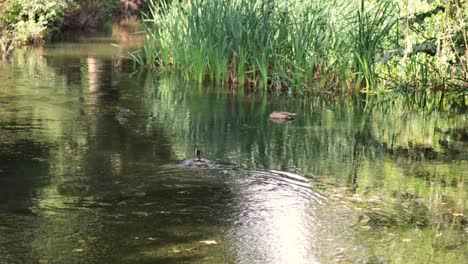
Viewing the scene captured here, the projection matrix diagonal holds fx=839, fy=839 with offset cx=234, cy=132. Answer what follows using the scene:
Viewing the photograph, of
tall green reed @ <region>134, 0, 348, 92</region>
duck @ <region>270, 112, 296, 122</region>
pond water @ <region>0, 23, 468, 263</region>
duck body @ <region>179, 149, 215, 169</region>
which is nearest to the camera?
pond water @ <region>0, 23, 468, 263</region>

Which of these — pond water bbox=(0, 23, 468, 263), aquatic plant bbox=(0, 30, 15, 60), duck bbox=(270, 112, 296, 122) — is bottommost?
pond water bbox=(0, 23, 468, 263)

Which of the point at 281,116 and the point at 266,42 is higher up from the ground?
the point at 266,42

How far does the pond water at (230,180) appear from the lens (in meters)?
5.54

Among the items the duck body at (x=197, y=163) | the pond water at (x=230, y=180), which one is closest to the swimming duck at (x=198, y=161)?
the duck body at (x=197, y=163)

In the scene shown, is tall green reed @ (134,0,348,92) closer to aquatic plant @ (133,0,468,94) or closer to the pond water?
aquatic plant @ (133,0,468,94)

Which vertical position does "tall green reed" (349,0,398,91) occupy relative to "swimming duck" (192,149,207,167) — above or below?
above

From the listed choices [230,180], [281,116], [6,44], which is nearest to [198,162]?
[230,180]

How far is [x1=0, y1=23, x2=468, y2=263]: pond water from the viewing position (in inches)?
218

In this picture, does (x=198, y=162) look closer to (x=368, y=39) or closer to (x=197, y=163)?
(x=197, y=163)

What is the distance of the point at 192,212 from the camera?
250 inches

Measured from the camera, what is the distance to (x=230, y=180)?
24.3 ft

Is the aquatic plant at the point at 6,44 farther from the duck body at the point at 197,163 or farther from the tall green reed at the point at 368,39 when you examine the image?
the duck body at the point at 197,163

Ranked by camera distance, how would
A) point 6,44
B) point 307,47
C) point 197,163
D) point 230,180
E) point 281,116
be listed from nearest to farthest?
point 230,180
point 197,163
point 281,116
point 307,47
point 6,44

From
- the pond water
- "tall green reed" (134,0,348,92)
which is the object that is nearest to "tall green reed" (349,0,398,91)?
"tall green reed" (134,0,348,92)
